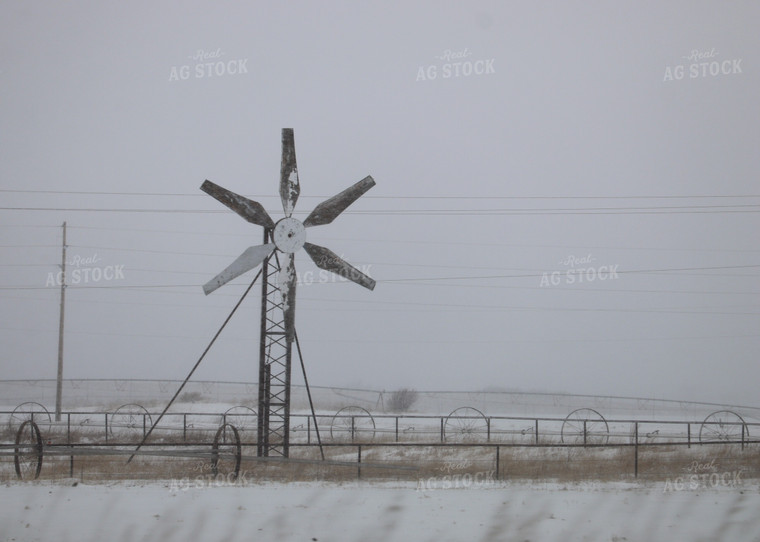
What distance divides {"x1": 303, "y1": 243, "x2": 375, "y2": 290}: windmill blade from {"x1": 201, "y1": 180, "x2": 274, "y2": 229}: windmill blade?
133 cm

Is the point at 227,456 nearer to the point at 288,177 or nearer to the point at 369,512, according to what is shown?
the point at 369,512

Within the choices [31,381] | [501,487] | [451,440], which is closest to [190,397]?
[31,381]

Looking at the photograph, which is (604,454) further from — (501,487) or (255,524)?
(255,524)

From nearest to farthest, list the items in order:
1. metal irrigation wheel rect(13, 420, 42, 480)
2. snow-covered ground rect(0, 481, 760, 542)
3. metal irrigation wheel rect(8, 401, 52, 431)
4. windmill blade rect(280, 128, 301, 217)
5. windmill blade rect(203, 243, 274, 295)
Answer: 1. snow-covered ground rect(0, 481, 760, 542)
2. metal irrigation wheel rect(13, 420, 42, 480)
3. windmill blade rect(203, 243, 274, 295)
4. windmill blade rect(280, 128, 301, 217)
5. metal irrigation wheel rect(8, 401, 52, 431)

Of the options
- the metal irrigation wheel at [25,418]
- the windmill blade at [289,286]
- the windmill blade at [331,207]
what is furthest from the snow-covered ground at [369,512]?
the metal irrigation wheel at [25,418]

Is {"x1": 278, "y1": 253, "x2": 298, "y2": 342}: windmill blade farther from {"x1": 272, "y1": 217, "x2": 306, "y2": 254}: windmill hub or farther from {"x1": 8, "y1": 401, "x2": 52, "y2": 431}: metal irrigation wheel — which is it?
{"x1": 8, "y1": 401, "x2": 52, "y2": 431}: metal irrigation wheel

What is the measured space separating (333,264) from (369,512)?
25.5 ft

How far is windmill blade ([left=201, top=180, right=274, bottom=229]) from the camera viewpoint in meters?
19.0

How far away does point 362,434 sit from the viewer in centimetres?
2777

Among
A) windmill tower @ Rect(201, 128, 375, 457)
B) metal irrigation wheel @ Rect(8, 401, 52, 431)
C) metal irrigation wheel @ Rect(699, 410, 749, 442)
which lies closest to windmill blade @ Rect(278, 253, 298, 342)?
windmill tower @ Rect(201, 128, 375, 457)

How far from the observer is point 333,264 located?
19172 mm

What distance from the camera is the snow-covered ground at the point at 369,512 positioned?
1166cm

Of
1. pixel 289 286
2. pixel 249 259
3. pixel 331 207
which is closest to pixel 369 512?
pixel 289 286

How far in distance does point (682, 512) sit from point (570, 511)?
2041mm
